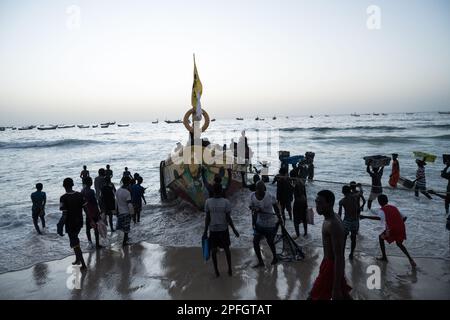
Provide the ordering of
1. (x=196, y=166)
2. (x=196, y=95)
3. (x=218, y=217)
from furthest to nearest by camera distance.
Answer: (x=196, y=95)
(x=196, y=166)
(x=218, y=217)

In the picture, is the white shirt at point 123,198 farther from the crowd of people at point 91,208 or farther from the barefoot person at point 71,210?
the barefoot person at point 71,210

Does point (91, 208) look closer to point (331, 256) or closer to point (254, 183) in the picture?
point (254, 183)

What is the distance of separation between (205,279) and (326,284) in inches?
98.6

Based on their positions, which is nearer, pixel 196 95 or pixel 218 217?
pixel 218 217

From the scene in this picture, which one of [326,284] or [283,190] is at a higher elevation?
[283,190]

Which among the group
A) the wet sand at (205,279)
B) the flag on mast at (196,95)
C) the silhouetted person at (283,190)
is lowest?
the wet sand at (205,279)

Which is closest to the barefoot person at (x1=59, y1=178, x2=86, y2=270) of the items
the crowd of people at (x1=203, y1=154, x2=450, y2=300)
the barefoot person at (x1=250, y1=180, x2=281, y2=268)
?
the crowd of people at (x1=203, y1=154, x2=450, y2=300)

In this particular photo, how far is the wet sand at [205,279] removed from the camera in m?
4.81

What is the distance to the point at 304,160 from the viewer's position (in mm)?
14023

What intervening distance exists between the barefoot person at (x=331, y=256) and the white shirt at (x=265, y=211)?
72.5 inches

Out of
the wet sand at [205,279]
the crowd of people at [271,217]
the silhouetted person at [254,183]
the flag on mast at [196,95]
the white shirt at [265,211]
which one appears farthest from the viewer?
the flag on mast at [196,95]

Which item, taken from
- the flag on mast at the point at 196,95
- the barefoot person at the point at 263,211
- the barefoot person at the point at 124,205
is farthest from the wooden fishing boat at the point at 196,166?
the barefoot person at the point at 263,211

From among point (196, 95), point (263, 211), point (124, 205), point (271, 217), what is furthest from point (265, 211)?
point (196, 95)

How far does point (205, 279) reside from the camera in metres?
5.33
